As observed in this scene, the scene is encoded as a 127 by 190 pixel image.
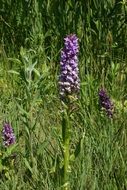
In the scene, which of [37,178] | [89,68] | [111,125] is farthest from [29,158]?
[89,68]

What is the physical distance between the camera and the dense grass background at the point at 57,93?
91.0 inches

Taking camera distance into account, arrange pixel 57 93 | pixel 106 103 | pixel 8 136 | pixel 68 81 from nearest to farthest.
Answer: pixel 68 81 → pixel 8 136 → pixel 106 103 → pixel 57 93

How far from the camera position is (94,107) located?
295 cm

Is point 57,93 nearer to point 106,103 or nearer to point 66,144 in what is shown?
point 106,103

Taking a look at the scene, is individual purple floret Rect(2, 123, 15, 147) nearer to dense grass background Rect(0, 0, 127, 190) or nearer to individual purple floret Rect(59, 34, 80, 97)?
dense grass background Rect(0, 0, 127, 190)

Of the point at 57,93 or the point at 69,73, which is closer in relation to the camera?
the point at 69,73

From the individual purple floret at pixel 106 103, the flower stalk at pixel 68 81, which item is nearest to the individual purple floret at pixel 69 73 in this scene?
the flower stalk at pixel 68 81

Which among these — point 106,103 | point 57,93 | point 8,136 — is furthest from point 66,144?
point 57,93

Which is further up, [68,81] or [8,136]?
[68,81]

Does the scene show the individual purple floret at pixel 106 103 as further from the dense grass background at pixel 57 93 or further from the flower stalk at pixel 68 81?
the flower stalk at pixel 68 81

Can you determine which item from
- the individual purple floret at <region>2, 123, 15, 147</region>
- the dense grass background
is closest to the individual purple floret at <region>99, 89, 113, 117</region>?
the dense grass background

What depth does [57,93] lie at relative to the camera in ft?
10.9

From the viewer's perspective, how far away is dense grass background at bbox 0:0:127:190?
91.0 inches

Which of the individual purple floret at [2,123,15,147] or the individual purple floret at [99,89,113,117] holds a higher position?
the individual purple floret at [99,89,113,117]
